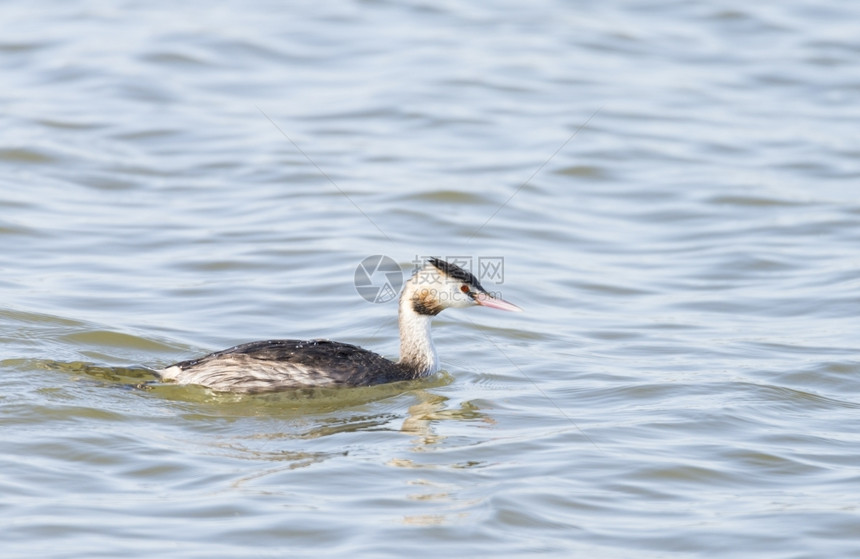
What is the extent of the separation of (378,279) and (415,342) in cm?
270

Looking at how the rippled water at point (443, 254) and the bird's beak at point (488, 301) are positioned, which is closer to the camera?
the rippled water at point (443, 254)

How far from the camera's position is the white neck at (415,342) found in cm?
928

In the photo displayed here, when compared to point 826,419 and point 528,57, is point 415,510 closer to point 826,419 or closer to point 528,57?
point 826,419

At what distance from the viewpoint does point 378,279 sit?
11930mm

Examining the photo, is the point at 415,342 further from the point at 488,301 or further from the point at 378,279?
the point at 378,279

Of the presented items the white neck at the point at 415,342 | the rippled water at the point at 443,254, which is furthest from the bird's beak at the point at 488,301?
the rippled water at the point at 443,254

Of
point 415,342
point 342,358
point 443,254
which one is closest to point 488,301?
point 415,342

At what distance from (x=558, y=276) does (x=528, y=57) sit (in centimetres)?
874

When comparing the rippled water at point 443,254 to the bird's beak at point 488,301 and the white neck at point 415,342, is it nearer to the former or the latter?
the white neck at point 415,342

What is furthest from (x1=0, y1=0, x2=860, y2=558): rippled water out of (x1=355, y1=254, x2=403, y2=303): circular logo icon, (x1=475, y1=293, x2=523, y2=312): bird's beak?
(x1=475, y1=293, x2=523, y2=312): bird's beak

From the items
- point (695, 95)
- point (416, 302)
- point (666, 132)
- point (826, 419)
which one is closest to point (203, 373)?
point (416, 302)

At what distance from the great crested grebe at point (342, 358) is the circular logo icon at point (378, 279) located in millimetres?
2126

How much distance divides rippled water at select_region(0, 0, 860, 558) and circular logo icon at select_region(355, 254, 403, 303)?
0.13 metres

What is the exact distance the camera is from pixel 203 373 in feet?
27.9
